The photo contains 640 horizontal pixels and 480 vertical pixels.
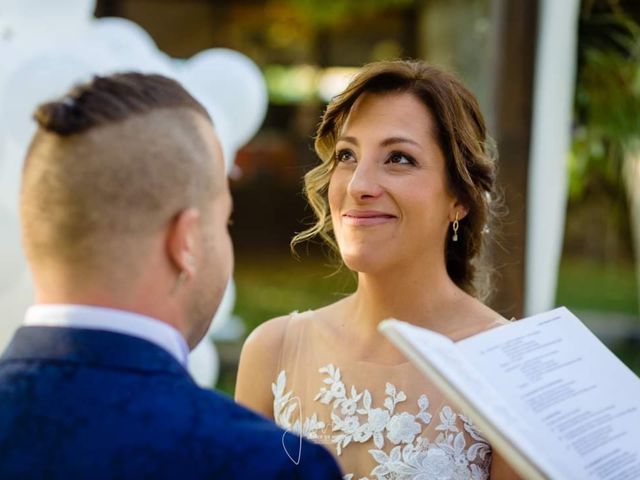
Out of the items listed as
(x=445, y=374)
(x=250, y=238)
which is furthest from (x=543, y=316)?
(x=250, y=238)

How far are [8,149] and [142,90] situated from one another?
2878mm

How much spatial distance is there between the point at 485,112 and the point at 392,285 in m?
2.82

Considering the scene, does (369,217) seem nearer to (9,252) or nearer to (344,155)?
(344,155)

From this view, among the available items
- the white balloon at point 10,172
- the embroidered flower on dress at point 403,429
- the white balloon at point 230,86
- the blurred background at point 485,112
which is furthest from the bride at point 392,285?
the white balloon at point 230,86

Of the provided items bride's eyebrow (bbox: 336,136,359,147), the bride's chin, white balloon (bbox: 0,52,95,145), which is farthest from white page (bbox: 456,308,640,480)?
white balloon (bbox: 0,52,95,145)

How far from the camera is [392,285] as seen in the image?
7.88 feet

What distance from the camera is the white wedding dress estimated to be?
224 centimetres

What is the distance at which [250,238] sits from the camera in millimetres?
13617

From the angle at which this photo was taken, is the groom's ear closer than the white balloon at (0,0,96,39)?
Yes

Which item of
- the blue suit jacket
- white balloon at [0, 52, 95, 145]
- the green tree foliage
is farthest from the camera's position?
the green tree foliage

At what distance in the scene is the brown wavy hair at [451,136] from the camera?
2369mm

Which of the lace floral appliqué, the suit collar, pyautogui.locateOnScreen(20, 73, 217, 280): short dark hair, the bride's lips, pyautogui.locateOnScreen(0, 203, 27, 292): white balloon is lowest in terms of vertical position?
pyautogui.locateOnScreen(0, 203, 27, 292): white balloon

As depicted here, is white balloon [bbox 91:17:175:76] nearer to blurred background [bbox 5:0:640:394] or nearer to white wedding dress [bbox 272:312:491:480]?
blurred background [bbox 5:0:640:394]

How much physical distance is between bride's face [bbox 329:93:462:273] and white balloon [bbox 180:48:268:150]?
2577mm
